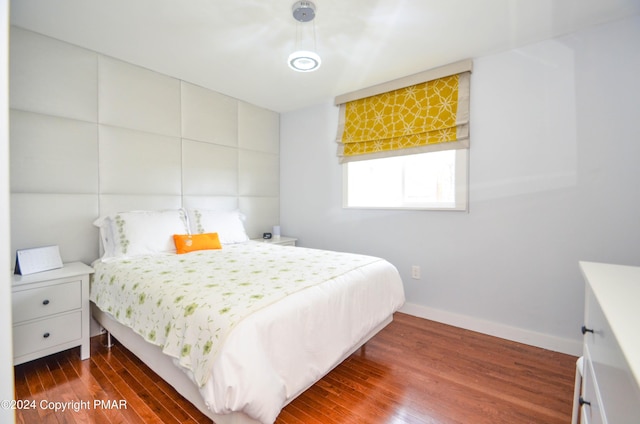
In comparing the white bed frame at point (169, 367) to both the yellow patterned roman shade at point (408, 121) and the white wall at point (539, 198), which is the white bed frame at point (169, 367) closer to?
the white wall at point (539, 198)

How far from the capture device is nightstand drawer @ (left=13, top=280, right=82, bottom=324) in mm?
1808

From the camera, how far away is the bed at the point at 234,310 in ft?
3.83

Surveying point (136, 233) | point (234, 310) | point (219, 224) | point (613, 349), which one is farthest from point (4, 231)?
point (219, 224)

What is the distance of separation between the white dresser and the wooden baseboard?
1374mm

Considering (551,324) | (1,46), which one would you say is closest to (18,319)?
(1,46)

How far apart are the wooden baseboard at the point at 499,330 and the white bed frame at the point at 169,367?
2.85ft

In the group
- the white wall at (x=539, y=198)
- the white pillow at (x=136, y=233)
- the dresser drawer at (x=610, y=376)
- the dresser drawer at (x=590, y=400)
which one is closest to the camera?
the dresser drawer at (x=610, y=376)

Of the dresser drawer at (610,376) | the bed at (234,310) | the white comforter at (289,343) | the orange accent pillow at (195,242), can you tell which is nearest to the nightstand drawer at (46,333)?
the bed at (234,310)

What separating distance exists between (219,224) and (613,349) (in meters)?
2.95

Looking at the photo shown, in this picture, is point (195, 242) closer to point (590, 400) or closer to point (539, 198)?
point (590, 400)

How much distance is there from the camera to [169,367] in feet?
5.09

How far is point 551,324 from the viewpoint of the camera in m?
2.27

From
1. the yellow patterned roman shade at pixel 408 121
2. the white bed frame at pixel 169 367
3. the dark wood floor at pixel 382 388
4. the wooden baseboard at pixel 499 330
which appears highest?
the yellow patterned roman shade at pixel 408 121

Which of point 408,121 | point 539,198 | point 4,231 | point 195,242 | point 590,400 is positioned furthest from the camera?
point 408,121
